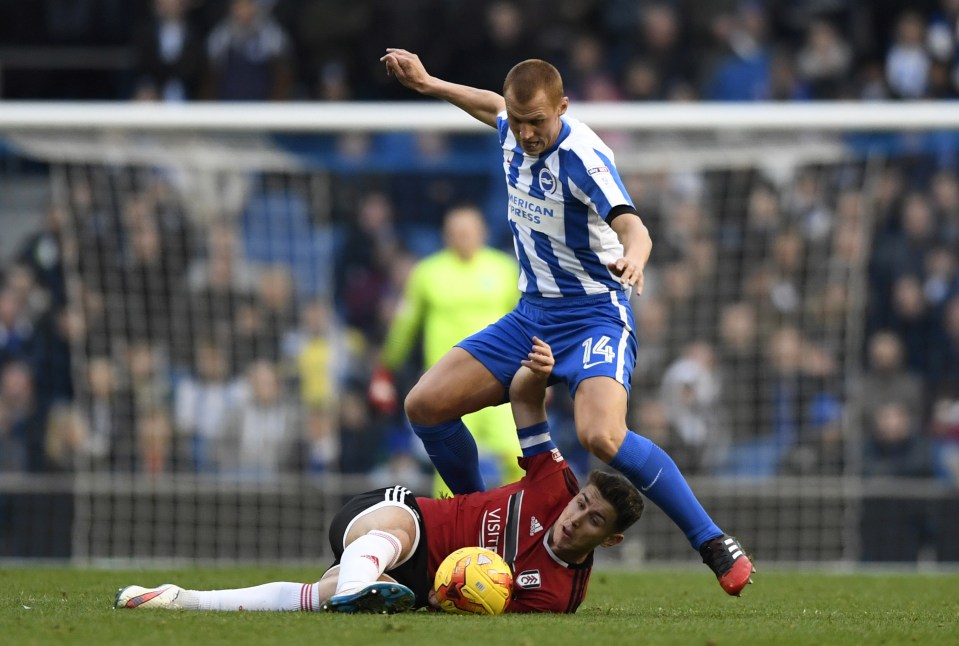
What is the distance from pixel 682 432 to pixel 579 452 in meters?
1.01

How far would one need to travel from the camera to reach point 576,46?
48.2 feet

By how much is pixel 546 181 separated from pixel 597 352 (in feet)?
2.63

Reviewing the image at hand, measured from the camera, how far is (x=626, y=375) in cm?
677

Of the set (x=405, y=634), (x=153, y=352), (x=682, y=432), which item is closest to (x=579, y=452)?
(x=682, y=432)

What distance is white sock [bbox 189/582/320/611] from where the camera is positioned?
629 centimetres

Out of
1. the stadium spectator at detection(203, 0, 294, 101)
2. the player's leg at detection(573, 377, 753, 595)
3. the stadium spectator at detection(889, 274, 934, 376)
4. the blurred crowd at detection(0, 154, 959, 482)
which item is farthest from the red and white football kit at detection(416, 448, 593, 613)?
the stadium spectator at detection(203, 0, 294, 101)

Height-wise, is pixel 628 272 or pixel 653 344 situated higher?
pixel 628 272

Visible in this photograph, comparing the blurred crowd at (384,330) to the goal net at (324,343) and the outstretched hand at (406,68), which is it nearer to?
the goal net at (324,343)

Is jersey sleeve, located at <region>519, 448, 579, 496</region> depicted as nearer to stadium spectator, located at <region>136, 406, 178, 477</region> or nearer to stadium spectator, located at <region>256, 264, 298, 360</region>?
stadium spectator, located at <region>136, 406, 178, 477</region>

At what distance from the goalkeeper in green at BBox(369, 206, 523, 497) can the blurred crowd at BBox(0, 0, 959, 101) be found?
13.7 feet

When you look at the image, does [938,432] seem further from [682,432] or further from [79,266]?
[79,266]

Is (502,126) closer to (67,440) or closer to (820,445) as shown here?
(820,445)

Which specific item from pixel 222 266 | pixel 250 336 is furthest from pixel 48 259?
pixel 250 336

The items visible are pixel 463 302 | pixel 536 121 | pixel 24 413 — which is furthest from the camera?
pixel 24 413
